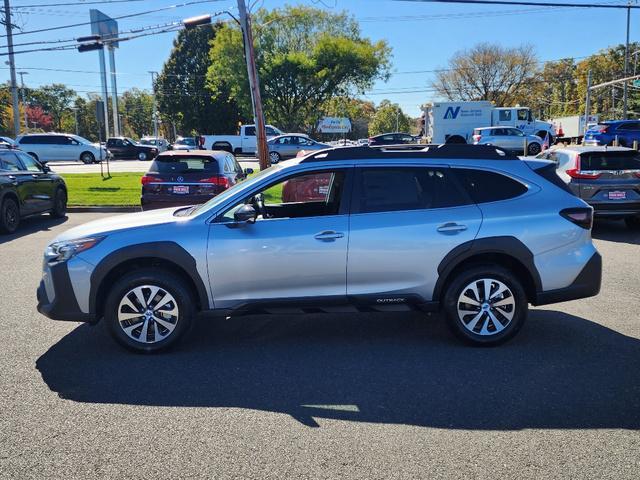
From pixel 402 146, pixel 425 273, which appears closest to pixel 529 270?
pixel 425 273

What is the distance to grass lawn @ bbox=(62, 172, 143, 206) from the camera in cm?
1523

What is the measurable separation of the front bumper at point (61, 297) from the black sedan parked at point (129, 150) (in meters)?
38.3

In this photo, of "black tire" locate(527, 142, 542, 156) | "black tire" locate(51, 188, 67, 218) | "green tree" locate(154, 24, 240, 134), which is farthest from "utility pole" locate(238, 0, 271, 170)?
"green tree" locate(154, 24, 240, 134)

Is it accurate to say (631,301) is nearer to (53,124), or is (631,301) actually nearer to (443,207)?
(443,207)

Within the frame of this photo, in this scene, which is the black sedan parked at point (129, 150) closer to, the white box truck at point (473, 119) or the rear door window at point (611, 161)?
the white box truck at point (473, 119)

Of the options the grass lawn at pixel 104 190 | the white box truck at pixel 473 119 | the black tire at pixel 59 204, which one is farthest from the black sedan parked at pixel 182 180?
the white box truck at pixel 473 119

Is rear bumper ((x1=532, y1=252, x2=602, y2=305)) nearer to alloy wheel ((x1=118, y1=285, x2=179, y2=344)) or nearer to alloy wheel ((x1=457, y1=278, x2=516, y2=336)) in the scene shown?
alloy wheel ((x1=457, y1=278, x2=516, y2=336))

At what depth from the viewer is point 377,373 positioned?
4465 mm

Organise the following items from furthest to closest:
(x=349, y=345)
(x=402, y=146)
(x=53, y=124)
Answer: (x=53, y=124) < (x=402, y=146) < (x=349, y=345)

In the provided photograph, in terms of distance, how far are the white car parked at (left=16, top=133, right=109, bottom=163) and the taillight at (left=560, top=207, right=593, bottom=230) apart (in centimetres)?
3329

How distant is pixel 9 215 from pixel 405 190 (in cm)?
963

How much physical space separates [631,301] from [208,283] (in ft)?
15.8

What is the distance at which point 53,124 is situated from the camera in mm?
104188

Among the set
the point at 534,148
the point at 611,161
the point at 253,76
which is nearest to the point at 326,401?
the point at 611,161
